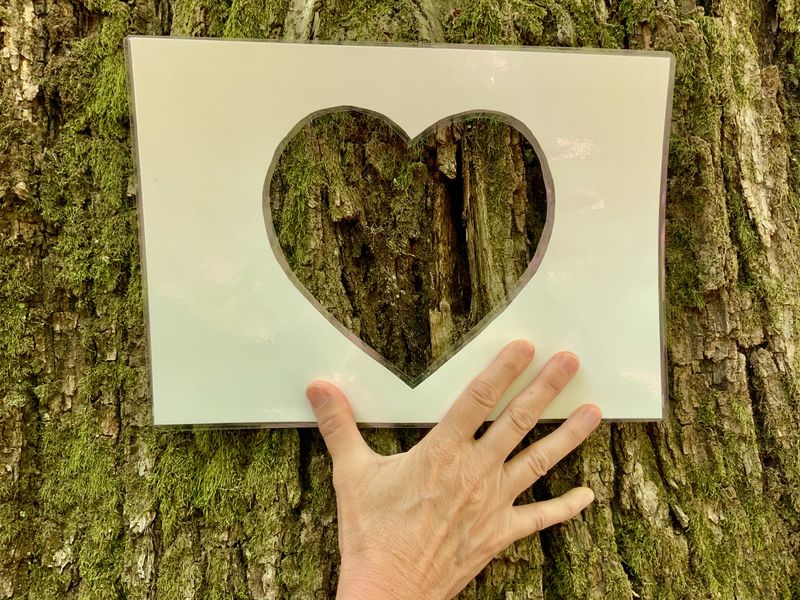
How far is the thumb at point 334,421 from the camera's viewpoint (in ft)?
3.76

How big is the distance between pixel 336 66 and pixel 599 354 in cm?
94

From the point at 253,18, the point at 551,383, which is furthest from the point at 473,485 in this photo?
the point at 253,18

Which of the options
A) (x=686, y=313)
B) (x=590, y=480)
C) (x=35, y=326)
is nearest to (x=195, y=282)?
(x=35, y=326)

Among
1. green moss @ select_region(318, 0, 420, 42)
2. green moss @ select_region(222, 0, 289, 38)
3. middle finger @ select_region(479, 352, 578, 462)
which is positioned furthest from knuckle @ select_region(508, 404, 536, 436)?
green moss @ select_region(222, 0, 289, 38)

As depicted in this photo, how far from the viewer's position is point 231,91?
1.17m

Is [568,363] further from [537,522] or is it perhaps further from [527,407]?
[537,522]

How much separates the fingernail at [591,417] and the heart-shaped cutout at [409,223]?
0.33 metres

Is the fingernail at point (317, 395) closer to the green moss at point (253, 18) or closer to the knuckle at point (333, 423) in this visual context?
the knuckle at point (333, 423)

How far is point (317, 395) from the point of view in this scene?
1148mm

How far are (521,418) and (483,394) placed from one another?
113mm

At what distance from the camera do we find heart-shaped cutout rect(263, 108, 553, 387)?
123 cm

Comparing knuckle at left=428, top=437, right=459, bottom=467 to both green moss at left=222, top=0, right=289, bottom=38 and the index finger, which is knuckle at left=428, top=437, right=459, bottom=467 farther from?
green moss at left=222, top=0, right=289, bottom=38

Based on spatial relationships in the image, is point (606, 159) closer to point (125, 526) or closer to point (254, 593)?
point (254, 593)

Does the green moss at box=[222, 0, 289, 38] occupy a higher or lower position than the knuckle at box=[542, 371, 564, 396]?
higher
